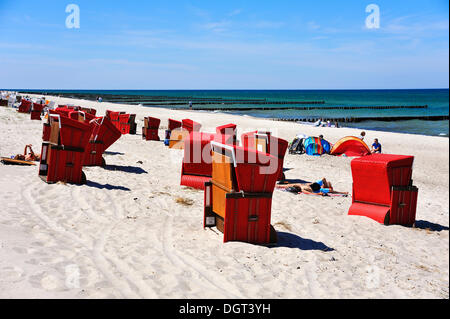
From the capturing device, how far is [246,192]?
615 cm

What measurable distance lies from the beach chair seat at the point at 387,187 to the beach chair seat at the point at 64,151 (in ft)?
19.1

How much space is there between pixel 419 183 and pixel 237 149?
378 inches

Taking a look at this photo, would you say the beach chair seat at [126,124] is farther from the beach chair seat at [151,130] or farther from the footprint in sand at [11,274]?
the footprint in sand at [11,274]

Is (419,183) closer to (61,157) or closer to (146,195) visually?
(146,195)

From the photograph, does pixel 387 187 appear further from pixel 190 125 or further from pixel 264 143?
pixel 190 125

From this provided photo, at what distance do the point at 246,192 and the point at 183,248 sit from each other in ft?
3.93

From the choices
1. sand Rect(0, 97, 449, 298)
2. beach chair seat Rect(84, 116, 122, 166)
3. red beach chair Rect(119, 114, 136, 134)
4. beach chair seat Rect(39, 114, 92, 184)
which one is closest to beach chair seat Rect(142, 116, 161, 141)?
red beach chair Rect(119, 114, 136, 134)

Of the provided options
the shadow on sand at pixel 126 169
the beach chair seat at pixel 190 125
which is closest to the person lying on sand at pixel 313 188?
the shadow on sand at pixel 126 169

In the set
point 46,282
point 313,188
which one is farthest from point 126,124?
point 46,282

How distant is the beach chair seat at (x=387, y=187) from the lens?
816 centimetres

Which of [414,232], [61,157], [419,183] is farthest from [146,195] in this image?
[419,183]
